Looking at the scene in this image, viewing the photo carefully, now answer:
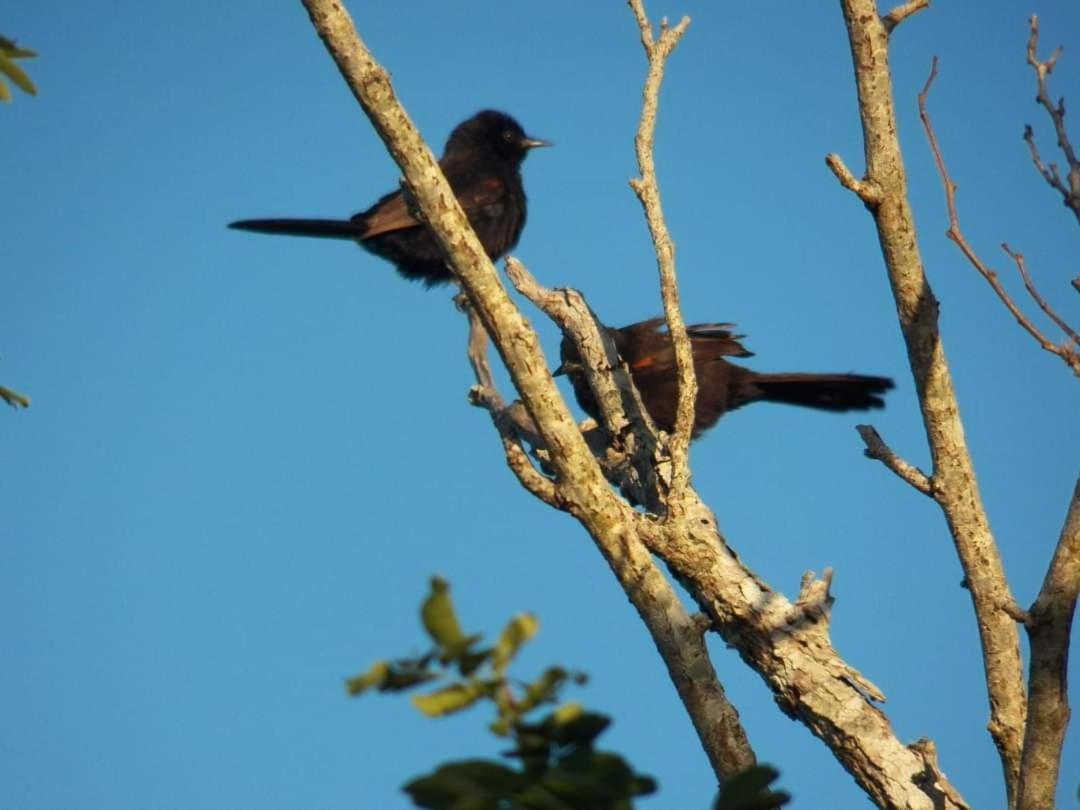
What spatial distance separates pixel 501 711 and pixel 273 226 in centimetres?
824

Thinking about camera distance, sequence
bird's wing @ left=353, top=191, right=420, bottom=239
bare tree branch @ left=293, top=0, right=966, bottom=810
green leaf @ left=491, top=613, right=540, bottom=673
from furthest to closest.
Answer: bird's wing @ left=353, top=191, right=420, bottom=239, bare tree branch @ left=293, top=0, right=966, bottom=810, green leaf @ left=491, top=613, right=540, bottom=673

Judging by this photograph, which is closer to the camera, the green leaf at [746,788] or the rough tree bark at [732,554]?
the green leaf at [746,788]

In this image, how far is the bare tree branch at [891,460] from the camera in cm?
411

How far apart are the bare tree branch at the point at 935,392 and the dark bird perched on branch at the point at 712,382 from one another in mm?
3304

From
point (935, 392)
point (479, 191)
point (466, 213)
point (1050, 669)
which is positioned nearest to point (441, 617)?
point (1050, 669)

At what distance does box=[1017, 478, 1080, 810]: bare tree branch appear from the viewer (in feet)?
10.4

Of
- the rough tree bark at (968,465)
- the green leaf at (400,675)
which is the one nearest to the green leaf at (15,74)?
the green leaf at (400,675)

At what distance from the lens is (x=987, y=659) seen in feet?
12.9

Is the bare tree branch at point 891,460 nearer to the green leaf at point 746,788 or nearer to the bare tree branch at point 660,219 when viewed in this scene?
the bare tree branch at point 660,219

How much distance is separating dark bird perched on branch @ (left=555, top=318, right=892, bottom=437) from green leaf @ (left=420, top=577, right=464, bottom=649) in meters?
6.02

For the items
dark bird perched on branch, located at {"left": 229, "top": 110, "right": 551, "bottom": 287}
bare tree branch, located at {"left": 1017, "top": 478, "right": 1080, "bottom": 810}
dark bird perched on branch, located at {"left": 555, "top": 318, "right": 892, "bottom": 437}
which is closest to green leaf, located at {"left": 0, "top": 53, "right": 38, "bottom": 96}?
bare tree branch, located at {"left": 1017, "top": 478, "right": 1080, "bottom": 810}

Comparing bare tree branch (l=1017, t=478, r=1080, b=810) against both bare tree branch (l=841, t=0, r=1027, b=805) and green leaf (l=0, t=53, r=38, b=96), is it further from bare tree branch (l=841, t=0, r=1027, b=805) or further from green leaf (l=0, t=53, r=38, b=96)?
green leaf (l=0, t=53, r=38, b=96)

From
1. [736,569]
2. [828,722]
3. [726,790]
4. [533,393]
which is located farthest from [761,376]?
[726,790]

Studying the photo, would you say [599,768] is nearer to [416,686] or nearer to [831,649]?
[416,686]
